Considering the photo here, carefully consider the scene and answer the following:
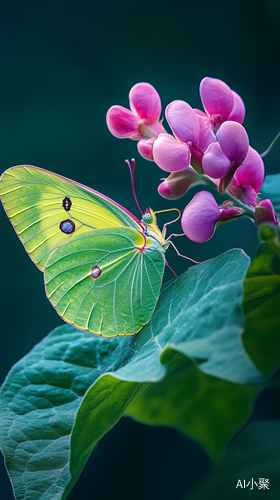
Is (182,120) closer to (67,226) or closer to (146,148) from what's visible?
(146,148)

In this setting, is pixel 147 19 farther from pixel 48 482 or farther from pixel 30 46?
pixel 48 482

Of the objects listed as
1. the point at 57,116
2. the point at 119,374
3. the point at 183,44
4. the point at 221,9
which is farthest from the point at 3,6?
the point at 119,374

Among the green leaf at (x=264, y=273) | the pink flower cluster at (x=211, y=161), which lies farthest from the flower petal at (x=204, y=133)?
the green leaf at (x=264, y=273)

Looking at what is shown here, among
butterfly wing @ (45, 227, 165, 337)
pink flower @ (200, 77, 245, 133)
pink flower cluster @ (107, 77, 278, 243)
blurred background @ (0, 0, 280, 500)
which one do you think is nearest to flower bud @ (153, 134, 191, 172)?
pink flower cluster @ (107, 77, 278, 243)

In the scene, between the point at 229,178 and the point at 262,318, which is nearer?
the point at 229,178

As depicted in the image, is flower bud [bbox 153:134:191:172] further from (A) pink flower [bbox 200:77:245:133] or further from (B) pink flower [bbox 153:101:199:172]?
(A) pink flower [bbox 200:77:245:133]
